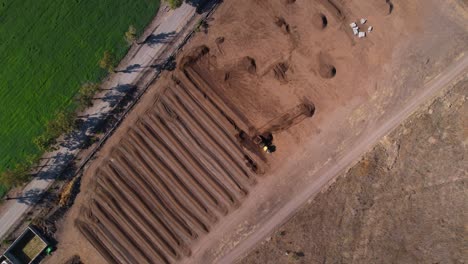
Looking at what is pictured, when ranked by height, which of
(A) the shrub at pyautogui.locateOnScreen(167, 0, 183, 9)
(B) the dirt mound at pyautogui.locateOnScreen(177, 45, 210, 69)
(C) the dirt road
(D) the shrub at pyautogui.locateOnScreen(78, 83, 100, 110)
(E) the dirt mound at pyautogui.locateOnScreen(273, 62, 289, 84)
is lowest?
(C) the dirt road

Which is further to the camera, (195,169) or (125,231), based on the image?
(125,231)

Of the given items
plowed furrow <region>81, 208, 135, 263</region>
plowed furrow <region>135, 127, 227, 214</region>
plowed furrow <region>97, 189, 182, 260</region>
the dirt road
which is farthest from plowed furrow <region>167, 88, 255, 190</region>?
plowed furrow <region>81, 208, 135, 263</region>

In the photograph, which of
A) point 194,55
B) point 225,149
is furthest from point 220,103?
point 194,55

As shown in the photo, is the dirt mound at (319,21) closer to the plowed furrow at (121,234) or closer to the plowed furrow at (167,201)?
the plowed furrow at (167,201)

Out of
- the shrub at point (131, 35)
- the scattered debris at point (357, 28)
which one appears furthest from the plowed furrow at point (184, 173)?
the scattered debris at point (357, 28)

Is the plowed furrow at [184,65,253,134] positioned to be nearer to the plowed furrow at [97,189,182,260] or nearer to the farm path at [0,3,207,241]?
the farm path at [0,3,207,241]

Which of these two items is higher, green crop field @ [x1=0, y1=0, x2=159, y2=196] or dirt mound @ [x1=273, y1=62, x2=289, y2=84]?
green crop field @ [x1=0, y1=0, x2=159, y2=196]

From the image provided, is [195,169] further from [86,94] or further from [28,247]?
[28,247]

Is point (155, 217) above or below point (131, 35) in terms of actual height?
below
